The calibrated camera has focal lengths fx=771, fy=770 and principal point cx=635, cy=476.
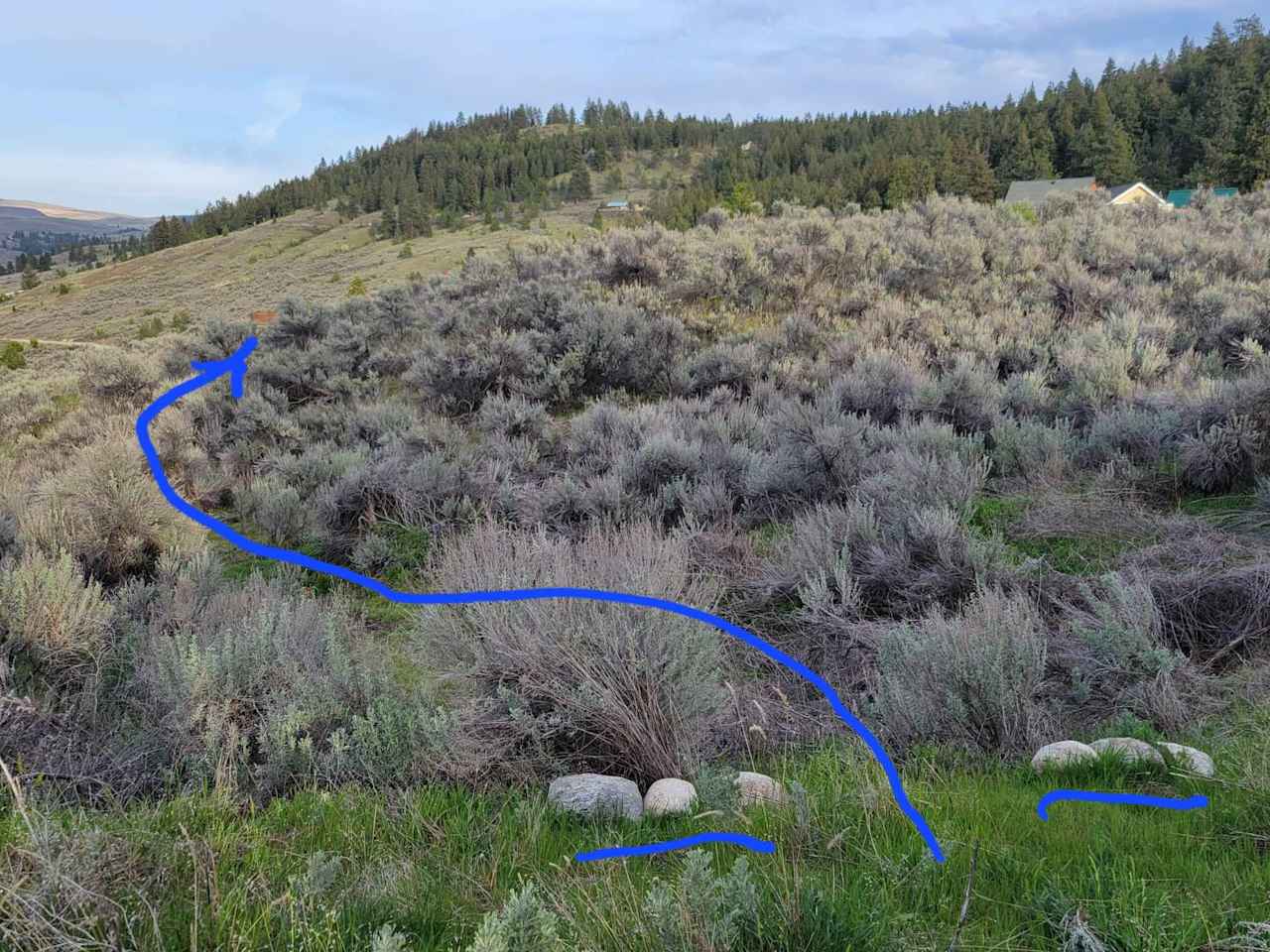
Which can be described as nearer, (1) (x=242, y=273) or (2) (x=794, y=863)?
(2) (x=794, y=863)

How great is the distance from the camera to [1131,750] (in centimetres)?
290

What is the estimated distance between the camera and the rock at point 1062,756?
2.87m

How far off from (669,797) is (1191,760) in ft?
6.22

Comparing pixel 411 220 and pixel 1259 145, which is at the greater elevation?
pixel 411 220

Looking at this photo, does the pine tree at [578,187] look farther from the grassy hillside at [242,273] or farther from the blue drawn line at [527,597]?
the blue drawn line at [527,597]

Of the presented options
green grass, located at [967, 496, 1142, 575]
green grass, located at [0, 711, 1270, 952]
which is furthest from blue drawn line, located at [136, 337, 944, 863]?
green grass, located at [967, 496, 1142, 575]

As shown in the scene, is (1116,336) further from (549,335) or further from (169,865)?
(169,865)

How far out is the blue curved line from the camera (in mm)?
2324

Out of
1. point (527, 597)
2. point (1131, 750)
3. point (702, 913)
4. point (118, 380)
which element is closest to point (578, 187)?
point (118, 380)

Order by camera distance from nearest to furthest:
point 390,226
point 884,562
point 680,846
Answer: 1. point 680,846
2. point 884,562
3. point 390,226

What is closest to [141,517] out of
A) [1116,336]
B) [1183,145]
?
[1116,336]

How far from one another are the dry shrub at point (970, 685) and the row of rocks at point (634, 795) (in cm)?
83

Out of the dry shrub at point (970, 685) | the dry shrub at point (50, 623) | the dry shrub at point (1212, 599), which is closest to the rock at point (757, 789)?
the dry shrub at point (970, 685)

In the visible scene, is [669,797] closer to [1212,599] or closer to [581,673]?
[581,673]
